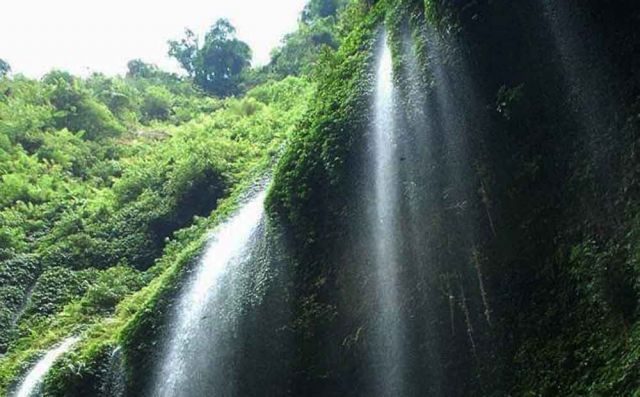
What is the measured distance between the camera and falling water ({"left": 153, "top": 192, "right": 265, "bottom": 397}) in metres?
8.00

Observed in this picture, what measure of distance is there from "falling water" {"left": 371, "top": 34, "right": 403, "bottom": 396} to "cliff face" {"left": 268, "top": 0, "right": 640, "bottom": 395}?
55 mm

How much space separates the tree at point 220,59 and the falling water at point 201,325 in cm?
3177

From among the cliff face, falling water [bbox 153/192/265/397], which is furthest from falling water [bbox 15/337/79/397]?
the cliff face

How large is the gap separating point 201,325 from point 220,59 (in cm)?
3488

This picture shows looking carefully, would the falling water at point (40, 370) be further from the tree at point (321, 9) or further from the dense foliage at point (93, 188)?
the tree at point (321, 9)

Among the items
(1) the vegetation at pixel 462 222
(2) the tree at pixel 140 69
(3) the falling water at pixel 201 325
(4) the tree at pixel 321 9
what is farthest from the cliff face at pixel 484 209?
(2) the tree at pixel 140 69

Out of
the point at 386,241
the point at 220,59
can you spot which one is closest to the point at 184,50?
the point at 220,59

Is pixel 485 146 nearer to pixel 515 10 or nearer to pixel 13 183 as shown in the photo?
pixel 515 10

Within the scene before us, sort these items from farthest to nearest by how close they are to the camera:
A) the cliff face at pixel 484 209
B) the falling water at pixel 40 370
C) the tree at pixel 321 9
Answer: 1. the tree at pixel 321 9
2. the falling water at pixel 40 370
3. the cliff face at pixel 484 209

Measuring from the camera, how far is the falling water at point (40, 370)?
31.8 feet

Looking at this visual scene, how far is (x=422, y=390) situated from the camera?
5.79 m

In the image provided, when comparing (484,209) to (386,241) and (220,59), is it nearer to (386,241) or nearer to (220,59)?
(386,241)

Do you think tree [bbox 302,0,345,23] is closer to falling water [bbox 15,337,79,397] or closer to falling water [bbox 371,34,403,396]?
falling water [bbox 15,337,79,397]

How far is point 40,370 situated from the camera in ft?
34.0
